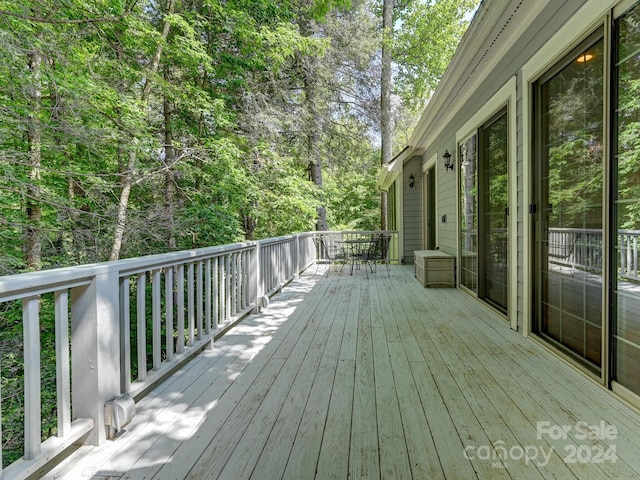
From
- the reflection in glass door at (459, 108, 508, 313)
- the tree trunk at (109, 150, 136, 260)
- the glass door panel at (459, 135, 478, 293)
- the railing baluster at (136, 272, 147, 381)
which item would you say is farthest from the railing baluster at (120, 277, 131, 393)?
the tree trunk at (109, 150, 136, 260)

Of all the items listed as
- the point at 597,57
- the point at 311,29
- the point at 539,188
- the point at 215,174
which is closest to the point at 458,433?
the point at 539,188

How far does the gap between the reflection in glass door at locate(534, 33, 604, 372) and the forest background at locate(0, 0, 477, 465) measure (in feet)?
7.75

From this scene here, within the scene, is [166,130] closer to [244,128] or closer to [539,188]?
[244,128]

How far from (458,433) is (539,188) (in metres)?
2.20

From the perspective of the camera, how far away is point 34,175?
5359mm

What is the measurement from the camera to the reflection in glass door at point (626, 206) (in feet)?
6.21

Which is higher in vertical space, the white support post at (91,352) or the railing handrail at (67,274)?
the railing handrail at (67,274)

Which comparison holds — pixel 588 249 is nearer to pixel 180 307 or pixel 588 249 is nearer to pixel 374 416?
pixel 374 416

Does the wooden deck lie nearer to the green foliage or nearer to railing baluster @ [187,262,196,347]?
railing baluster @ [187,262,196,347]

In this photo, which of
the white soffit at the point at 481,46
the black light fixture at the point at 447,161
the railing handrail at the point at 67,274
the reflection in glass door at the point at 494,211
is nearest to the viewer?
the railing handrail at the point at 67,274

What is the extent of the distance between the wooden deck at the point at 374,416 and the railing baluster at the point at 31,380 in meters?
0.19

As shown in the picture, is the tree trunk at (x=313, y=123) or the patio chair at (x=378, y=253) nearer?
the patio chair at (x=378, y=253)

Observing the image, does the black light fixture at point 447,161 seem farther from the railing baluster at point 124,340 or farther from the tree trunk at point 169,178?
the railing baluster at point 124,340

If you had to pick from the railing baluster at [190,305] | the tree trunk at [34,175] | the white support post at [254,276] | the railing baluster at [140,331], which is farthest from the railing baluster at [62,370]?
the tree trunk at [34,175]
